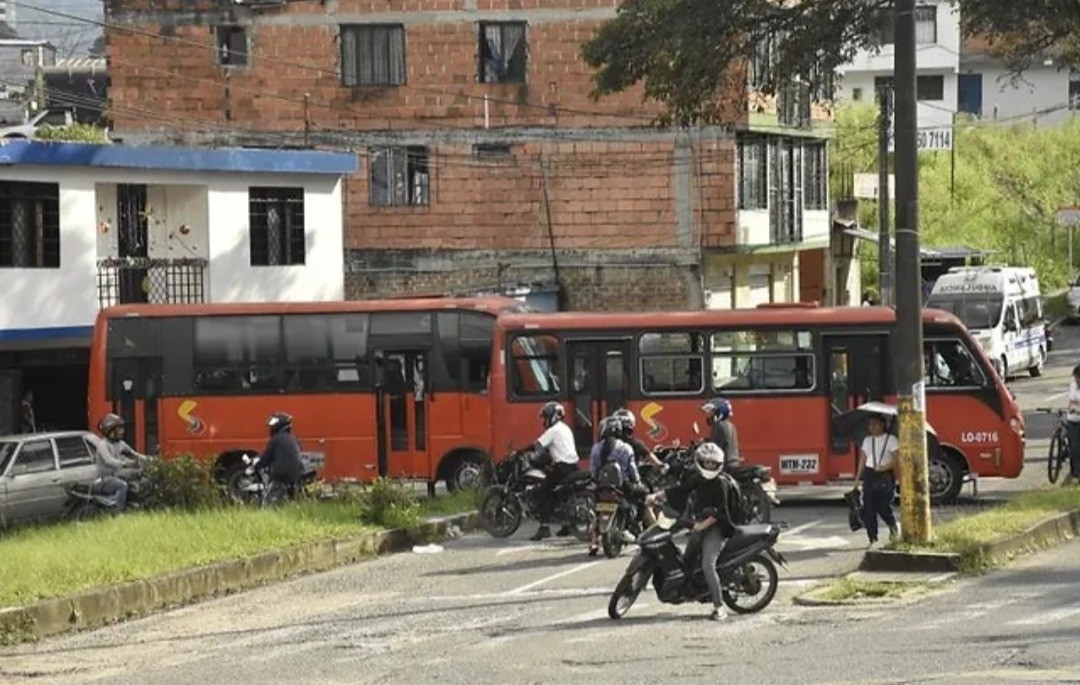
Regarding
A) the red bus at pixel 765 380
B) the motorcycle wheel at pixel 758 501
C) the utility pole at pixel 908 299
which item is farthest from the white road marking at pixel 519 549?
the utility pole at pixel 908 299

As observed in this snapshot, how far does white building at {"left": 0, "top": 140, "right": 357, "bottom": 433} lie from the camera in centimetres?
3541

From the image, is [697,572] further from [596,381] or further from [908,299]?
[596,381]

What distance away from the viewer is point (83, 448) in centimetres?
2906

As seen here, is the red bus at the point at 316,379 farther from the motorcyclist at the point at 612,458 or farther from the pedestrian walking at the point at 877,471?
the pedestrian walking at the point at 877,471

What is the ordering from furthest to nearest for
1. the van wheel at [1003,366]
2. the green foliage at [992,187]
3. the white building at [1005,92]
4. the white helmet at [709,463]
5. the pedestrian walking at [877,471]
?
the white building at [1005,92] → the green foliage at [992,187] → the van wheel at [1003,366] → the pedestrian walking at [877,471] → the white helmet at [709,463]

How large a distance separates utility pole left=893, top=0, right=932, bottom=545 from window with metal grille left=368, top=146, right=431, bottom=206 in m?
31.1

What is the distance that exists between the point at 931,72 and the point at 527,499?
6789 cm

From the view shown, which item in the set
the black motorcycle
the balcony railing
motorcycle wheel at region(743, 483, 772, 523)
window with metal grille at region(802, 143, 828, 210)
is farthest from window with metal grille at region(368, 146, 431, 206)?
motorcycle wheel at region(743, 483, 772, 523)

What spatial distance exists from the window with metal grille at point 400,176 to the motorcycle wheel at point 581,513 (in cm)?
2636

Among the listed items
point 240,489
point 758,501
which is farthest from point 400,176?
point 758,501

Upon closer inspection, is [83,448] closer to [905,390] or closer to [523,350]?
[523,350]

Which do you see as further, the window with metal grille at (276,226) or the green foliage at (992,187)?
the green foliage at (992,187)

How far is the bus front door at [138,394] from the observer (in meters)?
33.2

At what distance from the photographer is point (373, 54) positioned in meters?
49.8
